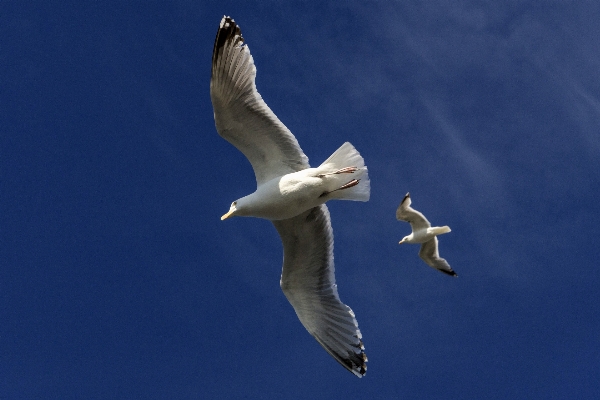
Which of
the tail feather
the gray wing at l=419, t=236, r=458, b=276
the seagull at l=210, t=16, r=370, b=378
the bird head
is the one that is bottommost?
the bird head

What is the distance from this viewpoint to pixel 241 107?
8195mm

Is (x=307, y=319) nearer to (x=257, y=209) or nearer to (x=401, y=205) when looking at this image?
(x=257, y=209)

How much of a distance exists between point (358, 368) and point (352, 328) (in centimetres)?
45

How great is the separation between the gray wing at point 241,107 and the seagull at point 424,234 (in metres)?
4.46

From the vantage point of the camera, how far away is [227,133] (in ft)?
27.6

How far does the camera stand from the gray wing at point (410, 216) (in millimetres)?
12562

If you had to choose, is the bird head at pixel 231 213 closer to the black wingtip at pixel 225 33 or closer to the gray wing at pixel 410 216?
the black wingtip at pixel 225 33

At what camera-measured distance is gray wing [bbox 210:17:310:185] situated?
8133mm

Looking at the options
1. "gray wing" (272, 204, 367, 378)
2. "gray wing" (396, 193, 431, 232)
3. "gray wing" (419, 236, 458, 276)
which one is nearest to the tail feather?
"gray wing" (272, 204, 367, 378)

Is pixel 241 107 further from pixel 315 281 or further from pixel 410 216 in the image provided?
pixel 410 216

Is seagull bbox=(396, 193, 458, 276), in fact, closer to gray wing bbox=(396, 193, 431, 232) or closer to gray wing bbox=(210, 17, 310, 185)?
gray wing bbox=(396, 193, 431, 232)

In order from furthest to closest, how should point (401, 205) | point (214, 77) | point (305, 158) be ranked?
point (401, 205) < point (305, 158) < point (214, 77)

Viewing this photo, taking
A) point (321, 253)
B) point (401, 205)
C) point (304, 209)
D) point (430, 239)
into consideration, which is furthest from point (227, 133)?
point (430, 239)

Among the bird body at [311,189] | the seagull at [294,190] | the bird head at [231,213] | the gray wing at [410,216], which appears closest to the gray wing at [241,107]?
the seagull at [294,190]
